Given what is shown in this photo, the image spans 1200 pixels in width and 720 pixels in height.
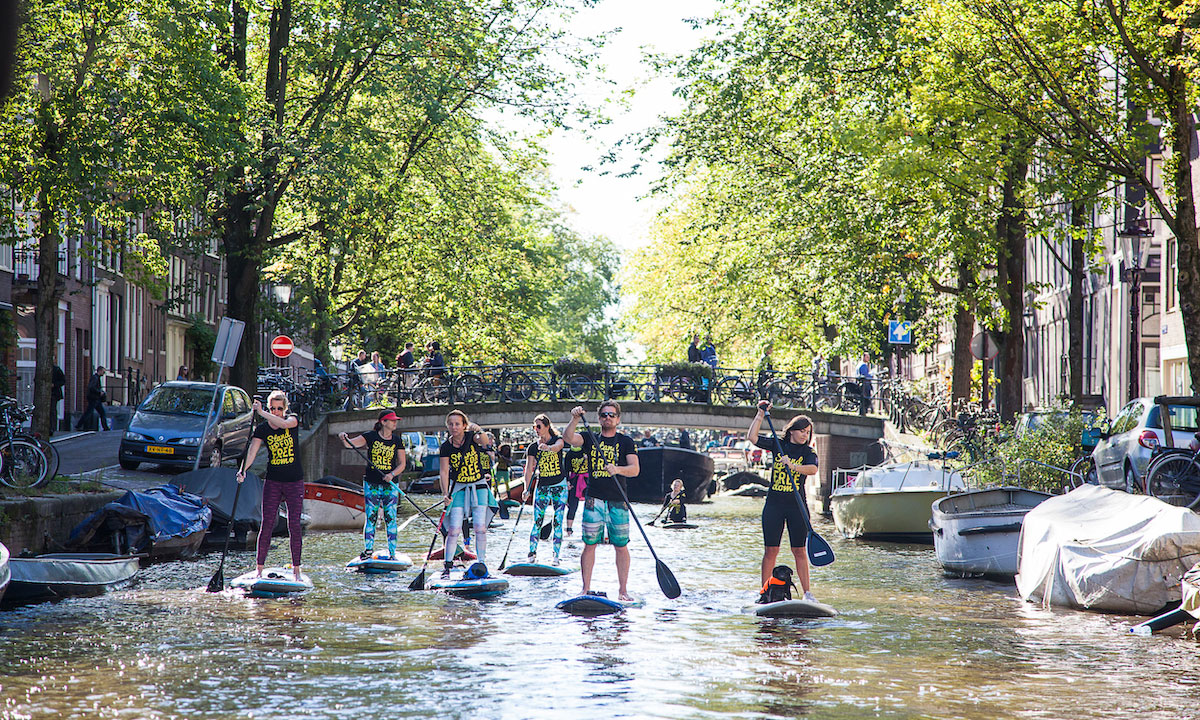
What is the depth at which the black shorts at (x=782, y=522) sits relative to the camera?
1355 centimetres

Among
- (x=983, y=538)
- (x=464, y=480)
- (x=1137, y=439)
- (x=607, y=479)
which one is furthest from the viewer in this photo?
(x=1137, y=439)

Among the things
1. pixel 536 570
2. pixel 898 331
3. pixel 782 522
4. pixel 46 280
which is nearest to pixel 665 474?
pixel 898 331

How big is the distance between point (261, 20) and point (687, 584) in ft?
58.7

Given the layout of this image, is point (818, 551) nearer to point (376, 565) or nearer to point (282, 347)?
point (376, 565)

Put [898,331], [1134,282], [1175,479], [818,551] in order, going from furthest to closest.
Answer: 1. [898,331]
2. [1134,282]
3. [1175,479]
4. [818,551]

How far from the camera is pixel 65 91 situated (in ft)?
68.7

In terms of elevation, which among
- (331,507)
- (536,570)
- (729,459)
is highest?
(331,507)

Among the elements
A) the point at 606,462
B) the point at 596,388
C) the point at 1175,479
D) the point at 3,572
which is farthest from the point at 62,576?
the point at 596,388

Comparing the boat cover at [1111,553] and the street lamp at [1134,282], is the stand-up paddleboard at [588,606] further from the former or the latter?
the street lamp at [1134,282]

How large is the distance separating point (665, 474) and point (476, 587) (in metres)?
37.0

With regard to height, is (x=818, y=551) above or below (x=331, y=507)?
above

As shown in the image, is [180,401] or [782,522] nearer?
[782,522]

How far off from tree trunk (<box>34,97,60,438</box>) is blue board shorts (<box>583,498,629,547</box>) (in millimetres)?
10423

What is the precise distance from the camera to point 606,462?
1348cm
